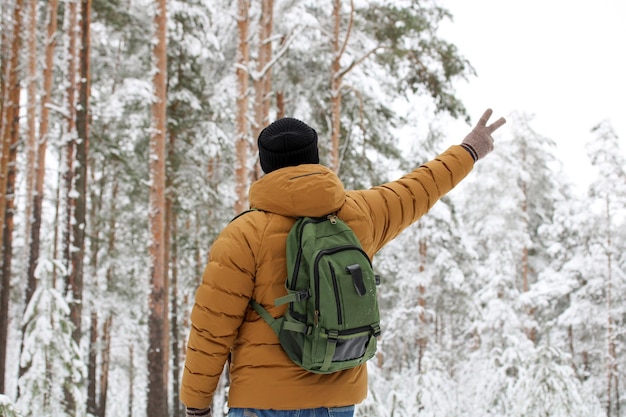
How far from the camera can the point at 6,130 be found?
13.6 m

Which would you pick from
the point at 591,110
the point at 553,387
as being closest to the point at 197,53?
the point at 553,387

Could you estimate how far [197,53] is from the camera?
13.9 meters

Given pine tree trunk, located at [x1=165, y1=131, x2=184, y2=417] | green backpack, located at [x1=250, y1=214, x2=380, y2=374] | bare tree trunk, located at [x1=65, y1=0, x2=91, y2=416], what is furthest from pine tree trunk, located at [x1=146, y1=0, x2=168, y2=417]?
green backpack, located at [x1=250, y1=214, x2=380, y2=374]

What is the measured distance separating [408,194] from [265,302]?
33.8 inches

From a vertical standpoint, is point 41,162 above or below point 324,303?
above

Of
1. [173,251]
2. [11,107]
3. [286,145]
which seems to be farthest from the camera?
[173,251]

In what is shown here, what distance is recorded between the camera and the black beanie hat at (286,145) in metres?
2.19

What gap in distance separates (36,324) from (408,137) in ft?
51.1

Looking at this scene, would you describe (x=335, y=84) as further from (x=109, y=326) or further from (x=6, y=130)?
(x=109, y=326)

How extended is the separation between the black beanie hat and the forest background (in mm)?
2805

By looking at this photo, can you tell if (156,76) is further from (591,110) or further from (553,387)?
(591,110)

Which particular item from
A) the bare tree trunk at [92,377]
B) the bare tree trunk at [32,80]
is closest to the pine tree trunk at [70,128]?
the bare tree trunk at [32,80]

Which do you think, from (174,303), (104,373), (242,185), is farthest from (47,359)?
(104,373)

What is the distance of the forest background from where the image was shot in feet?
32.9
